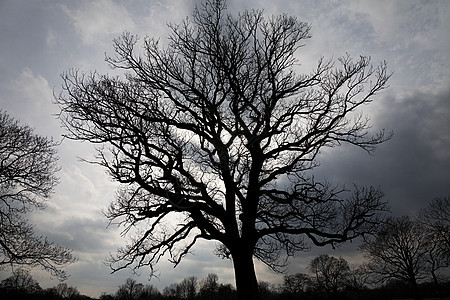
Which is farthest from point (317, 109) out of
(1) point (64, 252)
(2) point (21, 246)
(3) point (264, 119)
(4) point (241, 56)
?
(2) point (21, 246)

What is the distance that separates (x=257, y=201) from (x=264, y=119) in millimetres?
3035

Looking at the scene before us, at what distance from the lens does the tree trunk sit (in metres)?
8.80

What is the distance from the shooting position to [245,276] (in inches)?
357

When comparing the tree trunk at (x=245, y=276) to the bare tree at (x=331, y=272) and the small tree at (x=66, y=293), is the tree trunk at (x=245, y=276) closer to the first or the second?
the small tree at (x=66, y=293)

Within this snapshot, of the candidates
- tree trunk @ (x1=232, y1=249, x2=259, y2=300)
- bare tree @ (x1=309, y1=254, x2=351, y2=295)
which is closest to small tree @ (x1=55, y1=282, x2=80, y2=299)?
tree trunk @ (x1=232, y1=249, x2=259, y2=300)

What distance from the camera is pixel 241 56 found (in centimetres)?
1109

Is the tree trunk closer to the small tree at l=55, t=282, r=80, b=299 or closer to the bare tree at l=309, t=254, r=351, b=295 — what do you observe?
the small tree at l=55, t=282, r=80, b=299

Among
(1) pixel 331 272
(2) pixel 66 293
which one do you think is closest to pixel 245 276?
(2) pixel 66 293

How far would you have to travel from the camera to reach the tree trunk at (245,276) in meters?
8.80

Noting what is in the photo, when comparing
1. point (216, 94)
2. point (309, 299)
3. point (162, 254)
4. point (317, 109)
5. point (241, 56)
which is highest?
point (241, 56)

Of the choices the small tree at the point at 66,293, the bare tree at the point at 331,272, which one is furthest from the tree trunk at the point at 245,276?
the bare tree at the point at 331,272

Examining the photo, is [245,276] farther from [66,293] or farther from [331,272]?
[331,272]

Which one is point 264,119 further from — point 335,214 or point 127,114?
point 127,114

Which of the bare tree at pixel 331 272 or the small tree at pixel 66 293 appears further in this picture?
the bare tree at pixel 331 272
